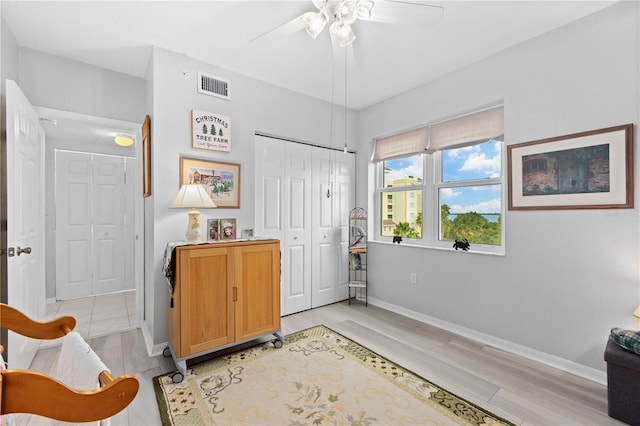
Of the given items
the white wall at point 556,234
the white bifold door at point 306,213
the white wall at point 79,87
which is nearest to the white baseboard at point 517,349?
the white wall at point 556,234

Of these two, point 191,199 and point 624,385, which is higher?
Result: point 191,199

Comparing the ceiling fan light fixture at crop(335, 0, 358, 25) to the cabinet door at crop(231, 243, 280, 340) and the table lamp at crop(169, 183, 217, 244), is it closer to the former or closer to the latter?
the table lamp at crop(169, 183, 217, 244)

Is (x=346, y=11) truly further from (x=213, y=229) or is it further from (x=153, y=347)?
(x=153, y=347)

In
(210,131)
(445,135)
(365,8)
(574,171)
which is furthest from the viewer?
(445,135)

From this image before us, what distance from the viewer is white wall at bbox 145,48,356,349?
2.56m

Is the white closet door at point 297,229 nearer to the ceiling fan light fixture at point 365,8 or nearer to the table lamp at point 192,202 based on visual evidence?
the table lamp at point 192,202

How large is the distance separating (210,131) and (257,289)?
1577mm

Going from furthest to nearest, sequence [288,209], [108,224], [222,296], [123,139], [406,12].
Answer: [108,224] < [123,139] < [288,209] < [222,296] < [406,12]

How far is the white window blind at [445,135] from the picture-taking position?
277 cm

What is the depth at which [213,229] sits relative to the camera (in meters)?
2.85

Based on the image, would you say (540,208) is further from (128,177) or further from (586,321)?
(128,177)

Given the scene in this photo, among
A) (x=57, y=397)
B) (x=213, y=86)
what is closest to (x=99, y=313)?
(x=213, y=86)

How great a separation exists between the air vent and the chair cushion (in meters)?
3.59

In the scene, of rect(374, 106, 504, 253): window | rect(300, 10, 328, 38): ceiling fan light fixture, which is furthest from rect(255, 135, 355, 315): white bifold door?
rect(300, 10, 328, 38): ceiling fan light fixture
